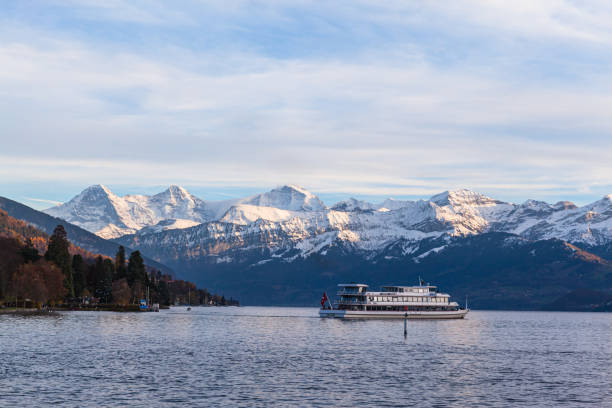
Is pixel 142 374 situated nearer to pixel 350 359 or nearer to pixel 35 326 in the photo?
pixel 350 359

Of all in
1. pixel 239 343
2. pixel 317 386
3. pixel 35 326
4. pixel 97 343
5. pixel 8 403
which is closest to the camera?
pixel 8 403

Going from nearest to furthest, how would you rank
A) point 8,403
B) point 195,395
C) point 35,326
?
1. point 8,403
2. point 195,395
3. point 35,326

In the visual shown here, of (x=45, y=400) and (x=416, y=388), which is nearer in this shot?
(x=45, y=400)

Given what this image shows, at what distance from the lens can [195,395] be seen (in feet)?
277

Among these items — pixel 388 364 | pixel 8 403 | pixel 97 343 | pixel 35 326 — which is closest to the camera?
pixel 8 403

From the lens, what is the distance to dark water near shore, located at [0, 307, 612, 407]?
3310 inches

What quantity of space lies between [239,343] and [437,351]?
3980cm

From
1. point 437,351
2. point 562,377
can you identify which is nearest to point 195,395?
point 562,377

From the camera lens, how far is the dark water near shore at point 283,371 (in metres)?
84.1

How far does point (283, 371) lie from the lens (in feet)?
355

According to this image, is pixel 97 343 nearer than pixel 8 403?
No

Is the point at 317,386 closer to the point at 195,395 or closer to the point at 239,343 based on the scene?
the point at 195,395

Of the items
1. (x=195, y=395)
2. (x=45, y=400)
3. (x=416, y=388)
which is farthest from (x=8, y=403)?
(x=416, y=388)

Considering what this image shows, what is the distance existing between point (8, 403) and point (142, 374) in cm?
2563
